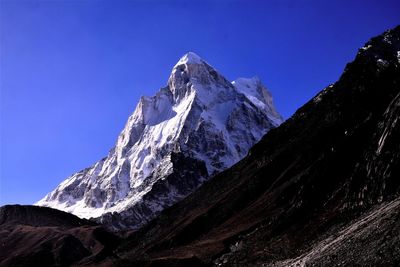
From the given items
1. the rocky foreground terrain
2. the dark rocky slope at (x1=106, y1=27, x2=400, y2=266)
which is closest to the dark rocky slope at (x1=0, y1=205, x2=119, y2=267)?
the rocky foreground terrain

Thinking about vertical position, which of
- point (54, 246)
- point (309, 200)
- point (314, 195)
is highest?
point (54, 246)

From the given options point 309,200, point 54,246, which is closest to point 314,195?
point 309,200

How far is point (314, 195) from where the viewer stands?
67.2m

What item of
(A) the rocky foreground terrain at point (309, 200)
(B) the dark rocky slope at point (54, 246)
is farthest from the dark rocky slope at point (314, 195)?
(B) the dark rocky slope at point (54, 246)

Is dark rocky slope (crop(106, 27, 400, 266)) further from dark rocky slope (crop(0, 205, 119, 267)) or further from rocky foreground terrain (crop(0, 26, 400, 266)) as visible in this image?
dark rocky slope (crop(0, 205, 119, 267))

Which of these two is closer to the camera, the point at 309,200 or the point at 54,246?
the point at 309,200

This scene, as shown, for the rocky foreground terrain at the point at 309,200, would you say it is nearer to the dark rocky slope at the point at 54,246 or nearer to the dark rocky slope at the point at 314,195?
the dark rocky slope at the point at 314,195

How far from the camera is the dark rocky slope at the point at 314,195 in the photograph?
4834 cm

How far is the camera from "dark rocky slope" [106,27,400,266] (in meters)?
48.3

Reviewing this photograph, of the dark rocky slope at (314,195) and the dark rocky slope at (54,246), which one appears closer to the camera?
the dark rocky slope at (314,195)

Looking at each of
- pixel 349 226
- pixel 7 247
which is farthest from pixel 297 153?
pixel 7 247

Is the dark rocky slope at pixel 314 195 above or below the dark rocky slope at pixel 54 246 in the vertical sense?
below

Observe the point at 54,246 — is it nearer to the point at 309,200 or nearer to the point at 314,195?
the point at 309,200

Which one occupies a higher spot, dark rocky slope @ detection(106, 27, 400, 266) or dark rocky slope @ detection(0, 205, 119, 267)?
dark rocky slope @ detection(0, 205, 119, 267)
